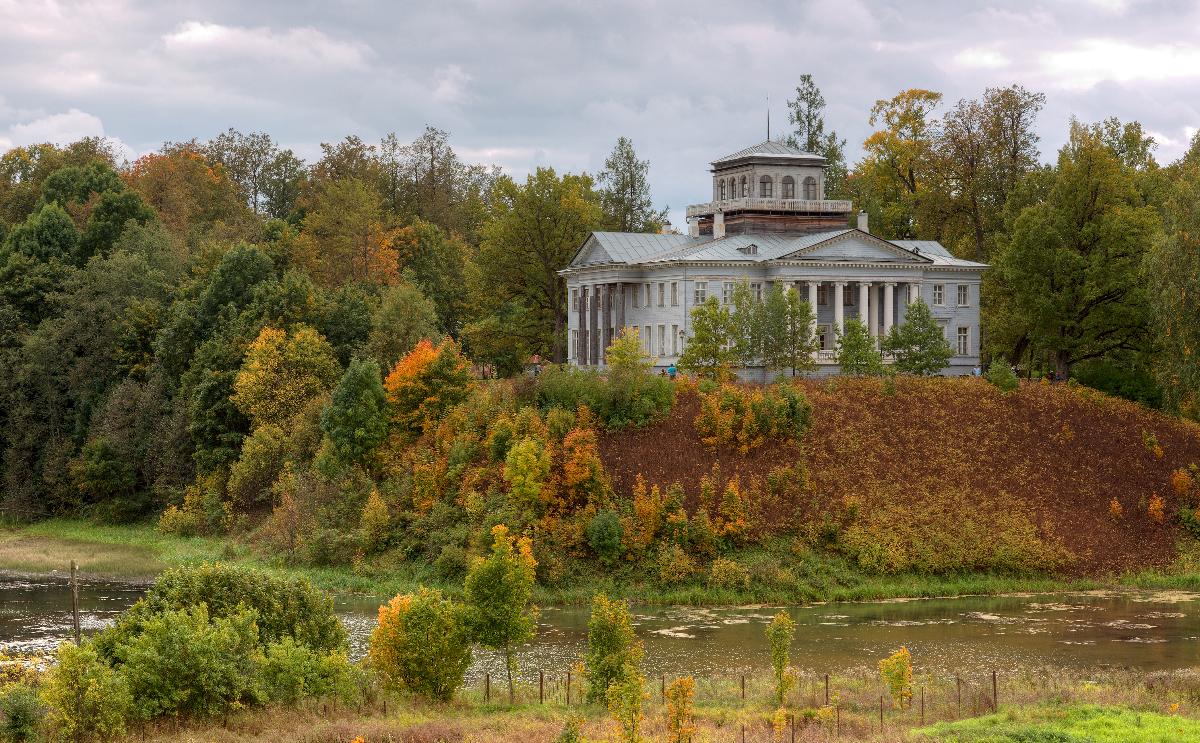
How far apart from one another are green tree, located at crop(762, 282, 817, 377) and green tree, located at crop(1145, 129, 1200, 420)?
1568 cm

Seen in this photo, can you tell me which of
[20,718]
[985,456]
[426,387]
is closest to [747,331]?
[985,456]

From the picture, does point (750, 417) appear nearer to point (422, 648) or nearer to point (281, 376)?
point (281, 376)

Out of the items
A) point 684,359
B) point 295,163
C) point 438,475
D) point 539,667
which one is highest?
point 295,163

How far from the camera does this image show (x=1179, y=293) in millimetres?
61844

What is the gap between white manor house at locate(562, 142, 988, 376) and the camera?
76250mm

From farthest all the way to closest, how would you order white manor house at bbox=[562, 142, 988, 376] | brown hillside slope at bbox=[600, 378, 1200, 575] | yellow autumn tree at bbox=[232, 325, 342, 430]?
1. white manor house at bbox=[562, 142, 988, 376]
2. yellow autumn tree at bbox=[232, 325, 342, 430]
3. brown hillside slope at bbox=[600, 378, 1200, 575]

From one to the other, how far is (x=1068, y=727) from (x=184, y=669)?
2095 centimetres

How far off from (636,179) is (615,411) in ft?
124

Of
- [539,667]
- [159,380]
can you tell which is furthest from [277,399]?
[539,667]

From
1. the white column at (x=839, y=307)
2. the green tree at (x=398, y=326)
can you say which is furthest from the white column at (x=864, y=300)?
the green tree at (x=398, y=326)

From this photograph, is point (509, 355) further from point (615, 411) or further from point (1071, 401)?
point (1071, 401)

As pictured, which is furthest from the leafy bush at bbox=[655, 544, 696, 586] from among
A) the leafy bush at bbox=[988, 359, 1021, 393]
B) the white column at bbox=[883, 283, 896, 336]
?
the white column at bbox=[883, 283, 896, 336]

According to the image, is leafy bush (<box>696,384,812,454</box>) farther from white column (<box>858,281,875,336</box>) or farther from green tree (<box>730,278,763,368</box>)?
white column (<box>858,281,875,336</box>)

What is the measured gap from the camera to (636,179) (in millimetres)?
99062
